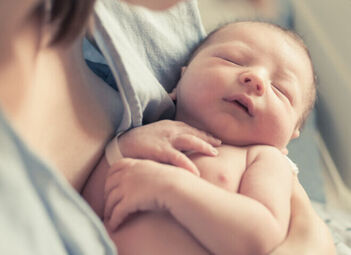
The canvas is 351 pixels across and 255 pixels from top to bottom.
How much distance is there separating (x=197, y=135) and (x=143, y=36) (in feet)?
0.70

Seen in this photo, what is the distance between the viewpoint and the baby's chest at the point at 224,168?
626 millimetres

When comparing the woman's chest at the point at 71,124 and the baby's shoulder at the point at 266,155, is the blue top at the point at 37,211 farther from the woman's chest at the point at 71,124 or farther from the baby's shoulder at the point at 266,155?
the baby's shoulder at the point at 266,155

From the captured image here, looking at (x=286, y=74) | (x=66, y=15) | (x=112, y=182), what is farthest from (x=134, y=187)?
(x=286, y=74)

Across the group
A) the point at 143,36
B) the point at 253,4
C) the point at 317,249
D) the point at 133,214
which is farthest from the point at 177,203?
the point at 253,4

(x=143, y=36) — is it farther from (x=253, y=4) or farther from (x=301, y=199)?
(x=253, y=4)

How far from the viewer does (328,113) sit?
1.17 m

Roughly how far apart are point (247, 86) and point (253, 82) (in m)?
0.01

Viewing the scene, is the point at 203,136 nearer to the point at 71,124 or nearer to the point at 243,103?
the point at 243,103

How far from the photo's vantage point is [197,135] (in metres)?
0.68

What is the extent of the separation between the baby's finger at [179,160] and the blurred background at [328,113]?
52 cm

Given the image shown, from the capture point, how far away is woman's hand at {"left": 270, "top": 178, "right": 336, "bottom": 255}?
23.3 inches

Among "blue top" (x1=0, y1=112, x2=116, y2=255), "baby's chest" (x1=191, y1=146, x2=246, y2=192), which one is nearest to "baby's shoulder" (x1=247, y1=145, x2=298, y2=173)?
"baby's chest" (x1=191, y1=146, x2=246, y2=192)

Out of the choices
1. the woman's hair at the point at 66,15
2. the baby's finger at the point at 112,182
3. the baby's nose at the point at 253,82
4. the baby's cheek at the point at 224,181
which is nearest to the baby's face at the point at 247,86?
the baby's nose at the point at 253,82

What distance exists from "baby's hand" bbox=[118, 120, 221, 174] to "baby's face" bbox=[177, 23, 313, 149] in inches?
2.8
